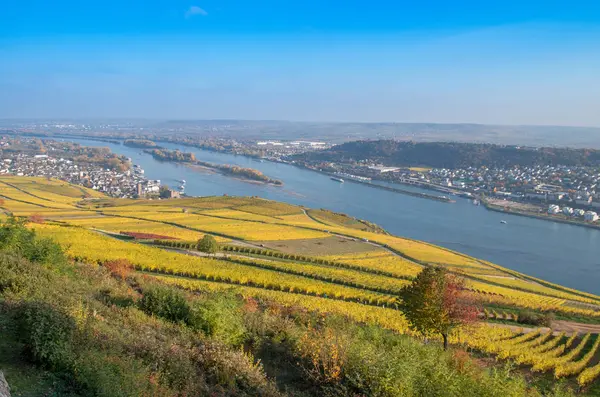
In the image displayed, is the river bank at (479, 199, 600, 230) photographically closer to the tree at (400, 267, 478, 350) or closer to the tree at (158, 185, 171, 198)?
the tree at (158, 185, 171, 198)

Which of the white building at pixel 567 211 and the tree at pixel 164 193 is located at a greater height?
the white building at pixel 567 211

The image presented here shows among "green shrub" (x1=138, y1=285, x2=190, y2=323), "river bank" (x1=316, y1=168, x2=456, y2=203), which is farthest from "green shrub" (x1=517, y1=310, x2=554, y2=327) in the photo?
"river bank" (x1=316, y1=168, x2=456, y2=203)

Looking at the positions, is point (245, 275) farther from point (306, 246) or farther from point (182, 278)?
point (306, 246)

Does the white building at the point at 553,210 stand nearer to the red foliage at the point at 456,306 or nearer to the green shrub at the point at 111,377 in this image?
the red foliage at the point at 456,306

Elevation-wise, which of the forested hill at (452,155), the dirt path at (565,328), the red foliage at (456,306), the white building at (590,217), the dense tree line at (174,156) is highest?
the forested hill at (452,155)

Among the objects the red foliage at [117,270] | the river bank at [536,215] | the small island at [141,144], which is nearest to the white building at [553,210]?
the river bank at [536,215]

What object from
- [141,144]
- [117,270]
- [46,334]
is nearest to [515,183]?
[117,270]
